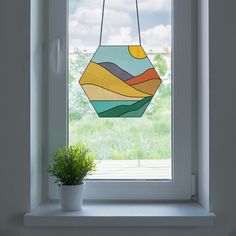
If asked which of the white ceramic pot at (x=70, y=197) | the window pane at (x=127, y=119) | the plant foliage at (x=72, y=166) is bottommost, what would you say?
the white ceramic pot at (x=70, y=197)

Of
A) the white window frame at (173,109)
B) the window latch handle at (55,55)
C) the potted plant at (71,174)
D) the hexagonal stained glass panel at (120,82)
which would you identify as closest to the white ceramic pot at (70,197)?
the potted plant at (71,174)

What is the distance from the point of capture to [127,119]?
1.87 meters

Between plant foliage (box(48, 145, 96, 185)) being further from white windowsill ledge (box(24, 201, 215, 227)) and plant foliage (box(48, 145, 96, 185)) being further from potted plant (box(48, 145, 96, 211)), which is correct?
white windowsill ledge (box(24, 201, 215, 227))

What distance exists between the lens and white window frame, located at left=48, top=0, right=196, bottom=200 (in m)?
1.85

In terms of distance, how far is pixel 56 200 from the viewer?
1856 millimetres

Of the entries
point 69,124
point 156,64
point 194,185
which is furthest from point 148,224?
point 156,64

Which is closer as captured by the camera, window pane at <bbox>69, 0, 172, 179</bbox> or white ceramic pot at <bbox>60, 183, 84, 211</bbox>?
white ceramic pot at <bbox>60, 183, 84, 211</bbox>

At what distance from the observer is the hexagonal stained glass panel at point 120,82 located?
185cm

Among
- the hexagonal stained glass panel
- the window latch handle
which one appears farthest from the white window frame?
the hexagonal stained glass panel

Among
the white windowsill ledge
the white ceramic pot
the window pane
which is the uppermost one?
the window pane

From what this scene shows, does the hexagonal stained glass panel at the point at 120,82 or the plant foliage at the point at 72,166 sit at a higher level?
the hexagonal stained glass panel at the point at 120,82

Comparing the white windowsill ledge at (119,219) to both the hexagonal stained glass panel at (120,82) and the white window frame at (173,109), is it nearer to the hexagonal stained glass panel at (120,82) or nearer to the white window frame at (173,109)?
the white window frame at (173,109)

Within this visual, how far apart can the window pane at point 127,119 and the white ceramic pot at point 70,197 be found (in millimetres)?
166

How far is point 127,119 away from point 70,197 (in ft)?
1.26
